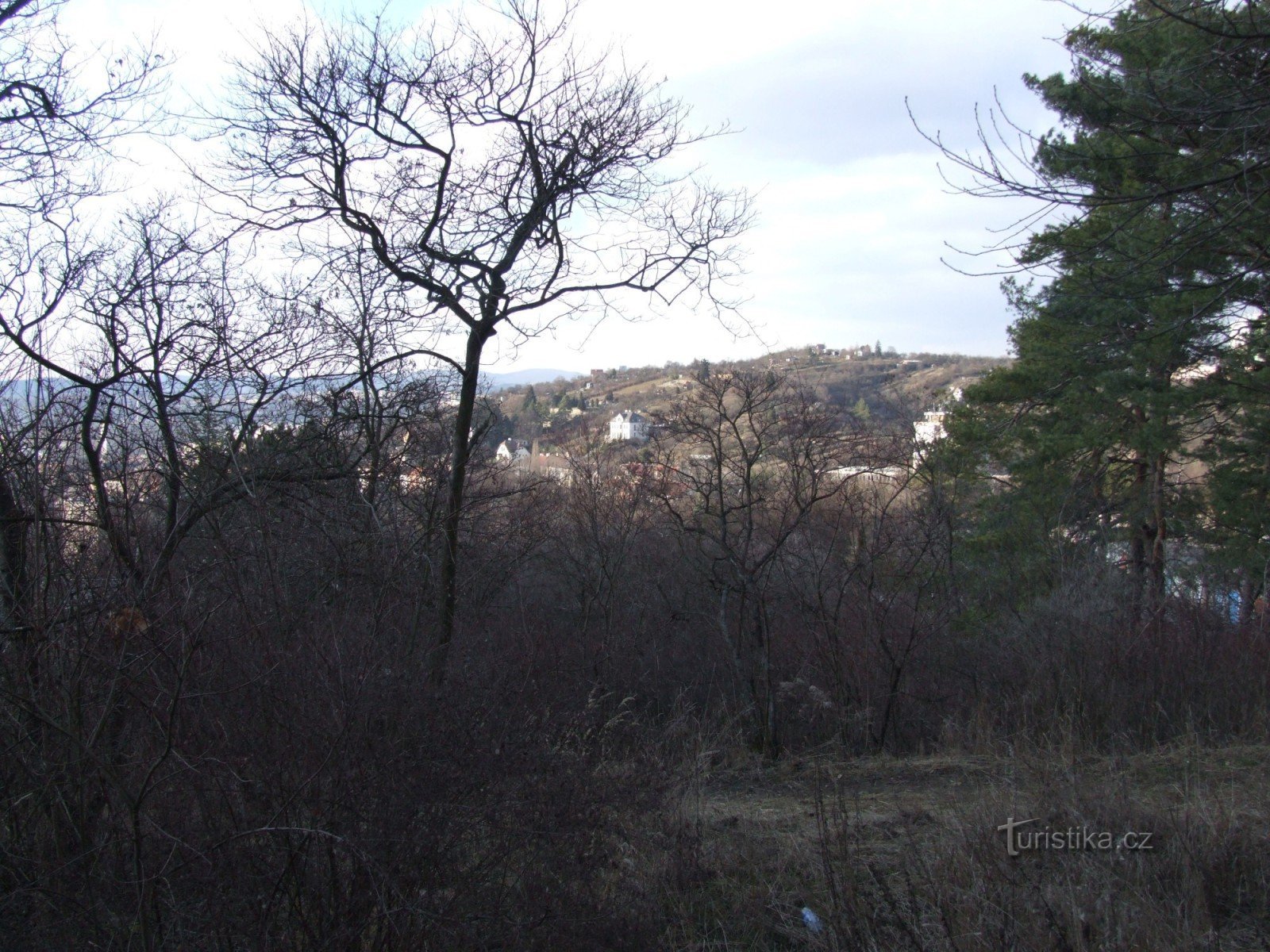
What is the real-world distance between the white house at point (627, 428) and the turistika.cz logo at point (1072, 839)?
415 inches

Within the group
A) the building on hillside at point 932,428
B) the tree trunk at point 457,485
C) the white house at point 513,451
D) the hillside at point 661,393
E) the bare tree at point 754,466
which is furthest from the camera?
the building on hillside at point 932,428

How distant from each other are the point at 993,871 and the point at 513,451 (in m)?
9.39

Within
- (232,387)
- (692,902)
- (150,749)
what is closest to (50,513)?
(150,749)

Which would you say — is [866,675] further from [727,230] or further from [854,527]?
[727,230]

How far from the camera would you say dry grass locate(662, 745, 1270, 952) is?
330cm

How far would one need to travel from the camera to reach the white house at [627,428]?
617 inches

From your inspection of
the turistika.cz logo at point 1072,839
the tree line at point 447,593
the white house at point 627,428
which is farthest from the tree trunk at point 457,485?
the white house at point 627,428

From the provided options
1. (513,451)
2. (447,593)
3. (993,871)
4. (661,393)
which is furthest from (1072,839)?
(661,393)

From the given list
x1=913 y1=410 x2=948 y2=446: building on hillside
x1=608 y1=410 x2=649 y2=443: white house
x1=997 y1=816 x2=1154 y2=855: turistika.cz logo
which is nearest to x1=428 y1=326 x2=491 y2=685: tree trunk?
x1=997 y1=816 x2=1154 y2=855: turistika.cz logo

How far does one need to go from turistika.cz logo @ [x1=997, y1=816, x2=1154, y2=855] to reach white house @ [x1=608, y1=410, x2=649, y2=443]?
34.6ft

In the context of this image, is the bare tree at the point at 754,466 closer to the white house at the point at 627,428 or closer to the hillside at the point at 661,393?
the hillside at the point at 661,393

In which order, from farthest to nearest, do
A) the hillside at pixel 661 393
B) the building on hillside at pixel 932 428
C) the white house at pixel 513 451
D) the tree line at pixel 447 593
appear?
the building on hillside at pixel 932 428 → the hillside at pixel 661 393 → the white house at pixel 513 451 → the tree line at pixel 447 593

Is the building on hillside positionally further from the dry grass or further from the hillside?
the dry grass

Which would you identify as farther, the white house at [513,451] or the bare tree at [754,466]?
the white house at [513,451]
